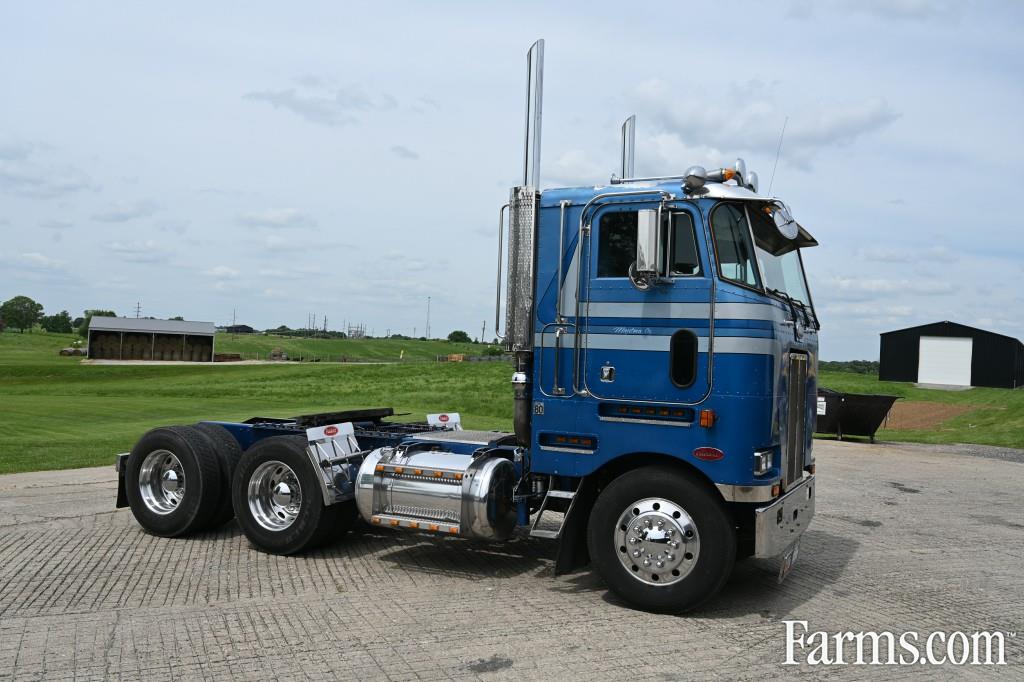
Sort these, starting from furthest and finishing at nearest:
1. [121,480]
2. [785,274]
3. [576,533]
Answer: [121,480] → [785,274] → [576,533]

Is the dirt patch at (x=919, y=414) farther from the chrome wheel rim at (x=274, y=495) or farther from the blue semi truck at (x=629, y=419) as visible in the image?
the chrome wheel rim at (x=274, y=495)

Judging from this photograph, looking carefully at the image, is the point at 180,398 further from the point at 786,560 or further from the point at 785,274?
the point at 786,560

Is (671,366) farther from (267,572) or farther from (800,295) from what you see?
(267,572)

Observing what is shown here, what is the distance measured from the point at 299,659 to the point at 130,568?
3.10 meters

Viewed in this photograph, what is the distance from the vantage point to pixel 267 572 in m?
7.69

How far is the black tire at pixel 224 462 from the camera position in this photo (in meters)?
9.15

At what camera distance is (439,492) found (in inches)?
299

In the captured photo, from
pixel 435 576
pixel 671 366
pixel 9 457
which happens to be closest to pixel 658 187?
pixel 671 366

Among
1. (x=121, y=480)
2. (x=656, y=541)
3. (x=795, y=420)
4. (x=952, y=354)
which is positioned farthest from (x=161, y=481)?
(x=952, y=354)

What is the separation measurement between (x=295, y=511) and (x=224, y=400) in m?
26.3

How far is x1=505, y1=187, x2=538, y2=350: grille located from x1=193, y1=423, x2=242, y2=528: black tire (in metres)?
3.58

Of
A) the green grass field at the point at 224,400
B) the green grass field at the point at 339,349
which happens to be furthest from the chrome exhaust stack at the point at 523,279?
the green grass field at the point at 339,349

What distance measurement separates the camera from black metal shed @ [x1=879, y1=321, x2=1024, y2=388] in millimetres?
59906

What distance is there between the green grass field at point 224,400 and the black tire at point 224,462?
6931 millimetres
